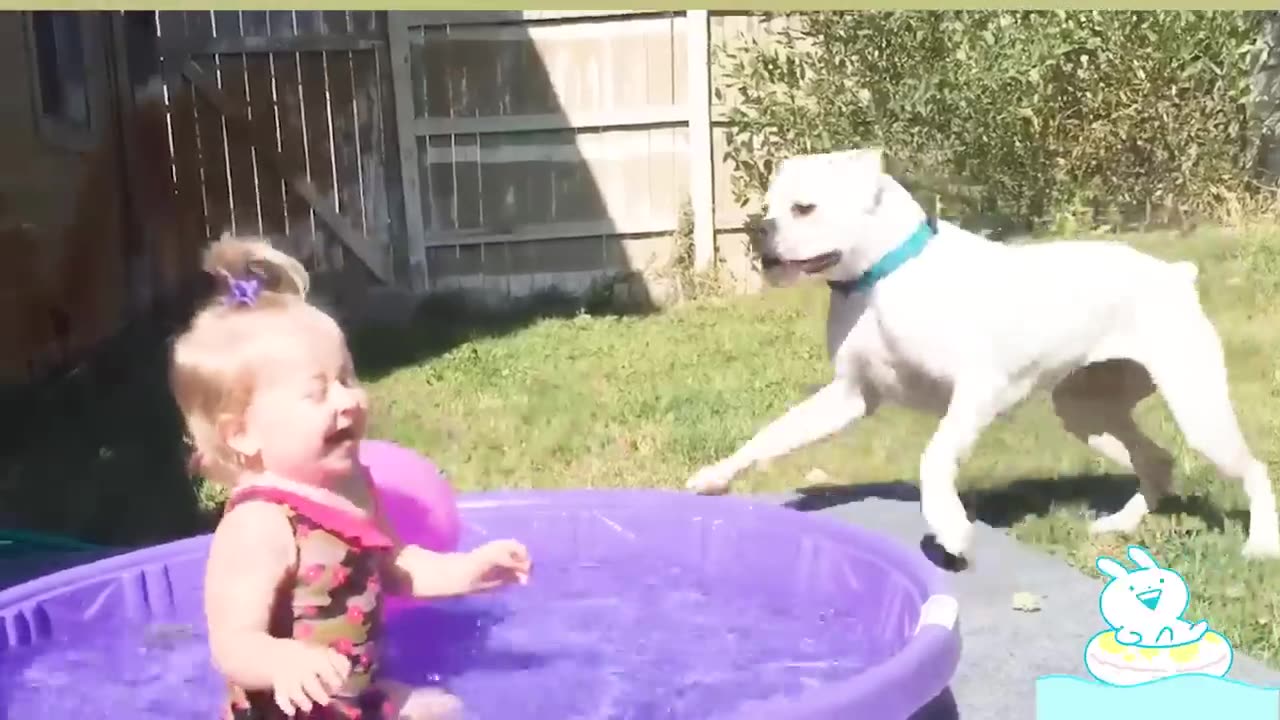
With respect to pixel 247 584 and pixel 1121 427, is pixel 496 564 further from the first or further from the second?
pixel 1121 427

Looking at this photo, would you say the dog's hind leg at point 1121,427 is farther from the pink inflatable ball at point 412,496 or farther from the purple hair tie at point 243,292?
the purple hair tie at point 243,292

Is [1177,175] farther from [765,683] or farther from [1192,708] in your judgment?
[765,683]

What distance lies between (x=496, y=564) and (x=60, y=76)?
2.60 feet

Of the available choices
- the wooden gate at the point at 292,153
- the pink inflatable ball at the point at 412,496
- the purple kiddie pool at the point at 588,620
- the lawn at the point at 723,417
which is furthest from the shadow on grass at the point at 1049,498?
the wooden gate at the point at 292,153

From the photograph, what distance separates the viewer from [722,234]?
5.53 feet

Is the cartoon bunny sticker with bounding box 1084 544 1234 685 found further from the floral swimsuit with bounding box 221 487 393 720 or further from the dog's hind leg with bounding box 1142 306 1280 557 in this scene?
the floral swimsuit with bounding box 221 487 393 720

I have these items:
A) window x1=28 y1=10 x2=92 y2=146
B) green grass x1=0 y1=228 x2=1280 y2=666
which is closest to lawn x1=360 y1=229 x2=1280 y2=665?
green grass x1=0 y1=228 x2=1280 y2=666

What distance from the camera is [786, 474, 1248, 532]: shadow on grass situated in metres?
1.65

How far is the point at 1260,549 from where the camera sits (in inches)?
62.7

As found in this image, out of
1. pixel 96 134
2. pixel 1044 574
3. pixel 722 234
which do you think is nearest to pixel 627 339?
pixel 722 234

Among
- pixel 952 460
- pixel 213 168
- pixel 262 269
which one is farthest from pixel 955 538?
pixel 213 168

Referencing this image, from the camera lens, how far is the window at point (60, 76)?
155cm

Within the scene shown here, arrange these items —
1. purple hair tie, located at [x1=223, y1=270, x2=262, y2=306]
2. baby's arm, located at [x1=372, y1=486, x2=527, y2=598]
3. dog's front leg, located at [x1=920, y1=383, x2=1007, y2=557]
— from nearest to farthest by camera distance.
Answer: purple hair tie, located at [x1=223, y1=270, x2=262, y2=306] < baby's arm, located at [x1=372, y1=486, x2=527, y2=598] < dog's front leg, located at [x1=920, y1=383, x2=1007, y2=557]

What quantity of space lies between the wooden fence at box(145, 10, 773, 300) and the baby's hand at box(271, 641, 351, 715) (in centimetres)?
56
